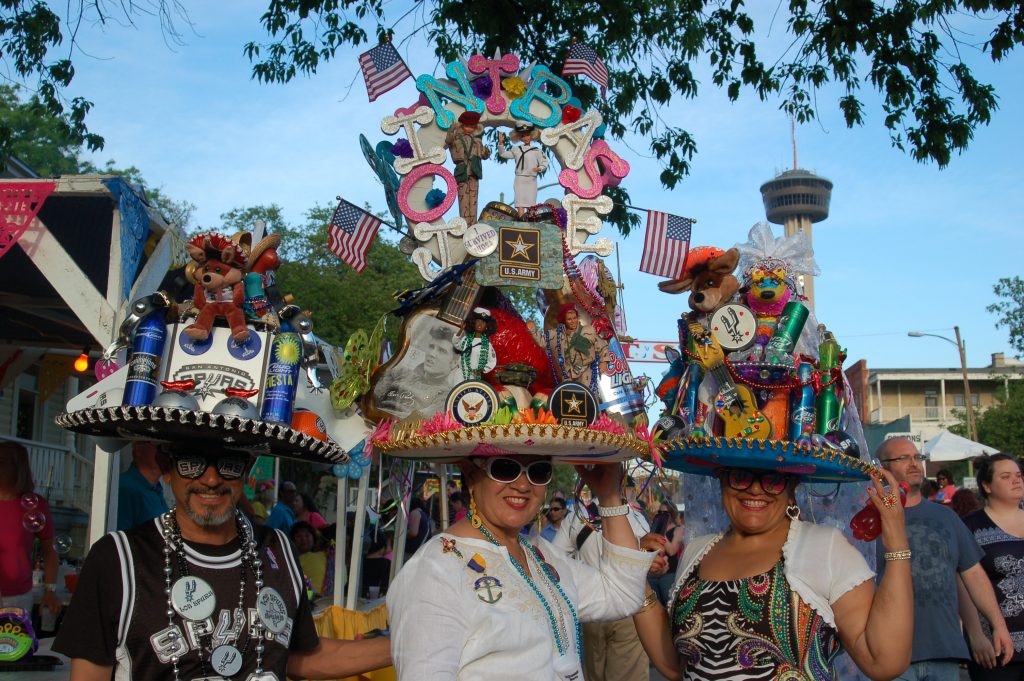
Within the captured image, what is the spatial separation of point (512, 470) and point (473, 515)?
0.68 ft

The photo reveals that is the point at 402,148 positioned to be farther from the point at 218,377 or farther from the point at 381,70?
the point at 218,377

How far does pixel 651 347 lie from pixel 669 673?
40.0 ft

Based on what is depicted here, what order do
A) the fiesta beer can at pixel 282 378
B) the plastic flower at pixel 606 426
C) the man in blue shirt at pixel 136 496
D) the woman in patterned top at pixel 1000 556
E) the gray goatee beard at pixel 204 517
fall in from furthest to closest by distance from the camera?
the man in blue shirt at pixel 136 496
the woman in patterned top at pixel 1000 556
the fiesta beer can at pixel 282 378
the plastic flower at pixel 606 426
the gray goatee beard at pixel 204 517

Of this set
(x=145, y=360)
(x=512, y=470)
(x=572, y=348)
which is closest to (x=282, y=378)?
(x=145, y=360)

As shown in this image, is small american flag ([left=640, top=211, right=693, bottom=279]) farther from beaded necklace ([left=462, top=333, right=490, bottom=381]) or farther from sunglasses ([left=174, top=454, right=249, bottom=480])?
sunglasses ([left=174, top=454, right=249, bottom=480])

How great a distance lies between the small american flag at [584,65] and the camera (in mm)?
6859

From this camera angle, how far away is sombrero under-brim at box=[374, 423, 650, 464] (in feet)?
10.6

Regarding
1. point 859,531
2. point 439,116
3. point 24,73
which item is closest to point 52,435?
point 24,73

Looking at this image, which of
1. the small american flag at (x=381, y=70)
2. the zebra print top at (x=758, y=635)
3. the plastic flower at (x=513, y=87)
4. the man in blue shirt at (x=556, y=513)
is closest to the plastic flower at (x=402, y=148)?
the plastic flower at (x=513, y=87)

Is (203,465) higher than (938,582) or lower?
higher

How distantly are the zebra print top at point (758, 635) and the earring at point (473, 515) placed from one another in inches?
33.3

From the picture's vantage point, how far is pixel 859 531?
3416 mm

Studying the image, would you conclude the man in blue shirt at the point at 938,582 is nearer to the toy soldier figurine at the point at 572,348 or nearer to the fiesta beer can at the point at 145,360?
the toy soldier figurine at the point at 572,348

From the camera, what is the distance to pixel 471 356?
5.19 metres
